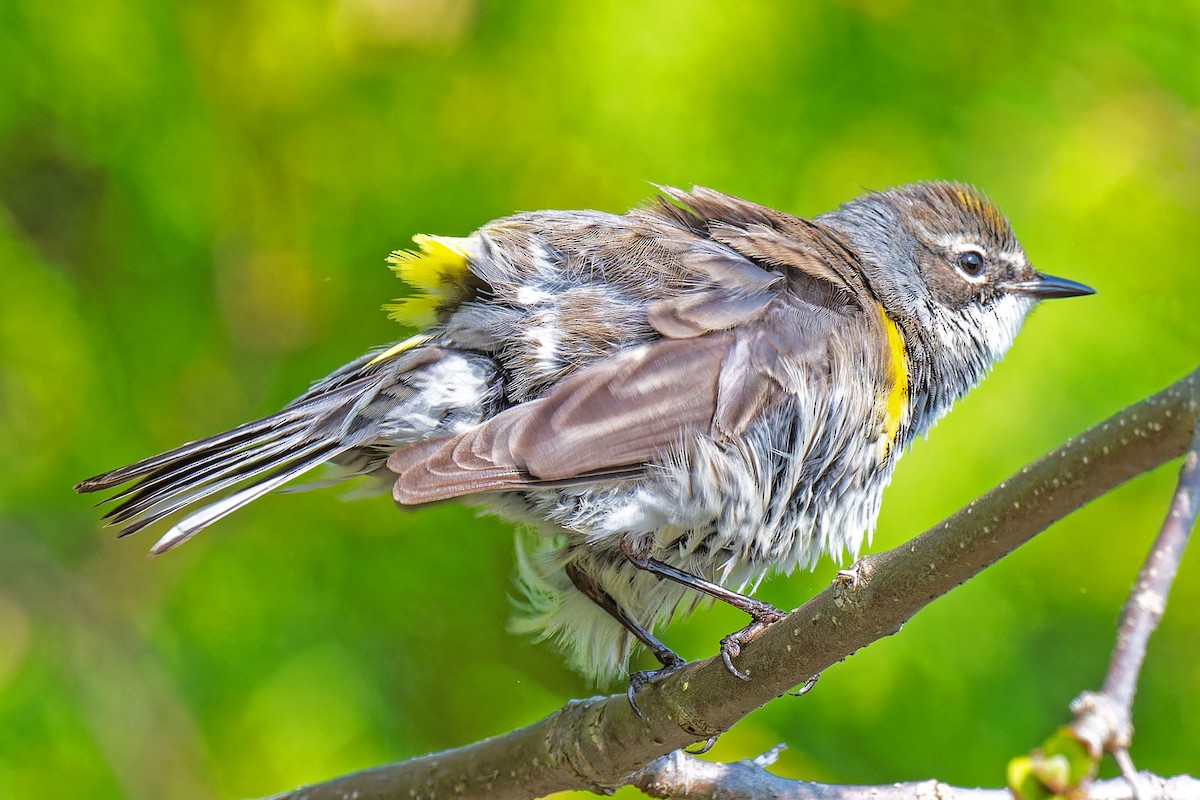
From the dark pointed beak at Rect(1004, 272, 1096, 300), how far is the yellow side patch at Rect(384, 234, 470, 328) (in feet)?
5.09

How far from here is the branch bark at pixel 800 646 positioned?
4.69 feet

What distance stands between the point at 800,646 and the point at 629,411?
2.33 feet

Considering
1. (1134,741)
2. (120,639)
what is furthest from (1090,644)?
(120,639)

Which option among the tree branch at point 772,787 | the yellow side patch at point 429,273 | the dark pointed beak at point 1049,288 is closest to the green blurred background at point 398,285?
the dark pointed beak at point 1049,288

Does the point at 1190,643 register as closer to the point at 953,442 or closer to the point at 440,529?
the point at 953,442

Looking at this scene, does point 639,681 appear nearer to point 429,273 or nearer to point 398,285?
point 429,273

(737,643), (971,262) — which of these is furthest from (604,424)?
(971,262)

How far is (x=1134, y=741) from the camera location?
309 centimetres

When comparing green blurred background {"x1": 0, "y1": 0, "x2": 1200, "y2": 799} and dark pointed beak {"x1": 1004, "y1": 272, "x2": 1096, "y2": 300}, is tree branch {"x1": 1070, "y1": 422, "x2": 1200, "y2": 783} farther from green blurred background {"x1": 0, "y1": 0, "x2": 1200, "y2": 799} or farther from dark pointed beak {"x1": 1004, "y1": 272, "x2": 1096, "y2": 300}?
dark pointed beak {"x1": 1004, "y1": 272, "x2": 1096, "y2": 300}

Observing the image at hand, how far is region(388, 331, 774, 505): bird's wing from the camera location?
237cm

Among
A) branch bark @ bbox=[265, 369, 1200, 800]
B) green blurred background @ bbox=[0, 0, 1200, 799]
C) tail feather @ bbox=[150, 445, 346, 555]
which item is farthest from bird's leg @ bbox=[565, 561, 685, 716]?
tail feather @ bbox=[150, 445, 346, 555]

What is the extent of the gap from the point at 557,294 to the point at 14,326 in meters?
1.72

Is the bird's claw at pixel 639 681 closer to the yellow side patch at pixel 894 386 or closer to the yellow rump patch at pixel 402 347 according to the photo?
the yellow side patch at pixel 894 386

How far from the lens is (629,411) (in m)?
2.54
